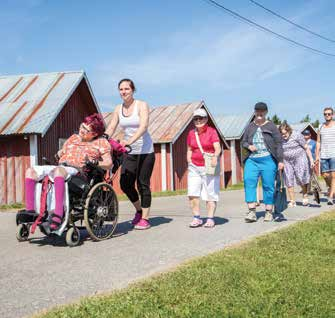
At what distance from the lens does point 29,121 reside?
1612cm

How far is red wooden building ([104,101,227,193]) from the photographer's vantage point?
25031mm

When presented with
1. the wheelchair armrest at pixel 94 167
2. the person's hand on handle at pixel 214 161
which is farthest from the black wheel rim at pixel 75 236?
the person's hand on handle at pixel 214 161

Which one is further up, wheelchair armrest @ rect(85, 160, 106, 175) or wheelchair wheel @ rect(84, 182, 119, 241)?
wheelchair armrest @ rect(85, 160, 106, 175)

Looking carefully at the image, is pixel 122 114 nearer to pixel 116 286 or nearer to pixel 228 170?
pixel 116 286

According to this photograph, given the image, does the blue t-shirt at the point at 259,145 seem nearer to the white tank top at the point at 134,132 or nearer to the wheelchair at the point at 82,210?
the white tank top at the point at 134,132

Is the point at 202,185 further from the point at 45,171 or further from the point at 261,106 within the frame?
the point at 45,171

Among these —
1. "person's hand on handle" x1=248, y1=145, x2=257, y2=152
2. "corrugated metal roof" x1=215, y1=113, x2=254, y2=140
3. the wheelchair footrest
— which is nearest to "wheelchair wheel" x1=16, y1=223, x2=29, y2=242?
the wheelchair footrest

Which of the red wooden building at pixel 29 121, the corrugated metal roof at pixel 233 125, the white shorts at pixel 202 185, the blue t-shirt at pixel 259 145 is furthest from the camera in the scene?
the corrugated metal roof at pixel 233 125

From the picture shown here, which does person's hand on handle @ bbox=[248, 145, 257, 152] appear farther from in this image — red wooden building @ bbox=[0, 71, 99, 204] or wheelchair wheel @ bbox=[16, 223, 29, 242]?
red wooden building @ bbox=[0, 71, 99, 204]

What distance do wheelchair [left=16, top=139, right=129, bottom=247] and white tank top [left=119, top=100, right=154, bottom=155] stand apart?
760 millimetres

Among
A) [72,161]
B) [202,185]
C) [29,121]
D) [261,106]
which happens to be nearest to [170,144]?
[29,121]

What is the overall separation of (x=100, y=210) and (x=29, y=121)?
11.1 metres

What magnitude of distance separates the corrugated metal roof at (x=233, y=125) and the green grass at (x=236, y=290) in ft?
94.7

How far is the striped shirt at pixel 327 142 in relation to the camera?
991 centimetres
